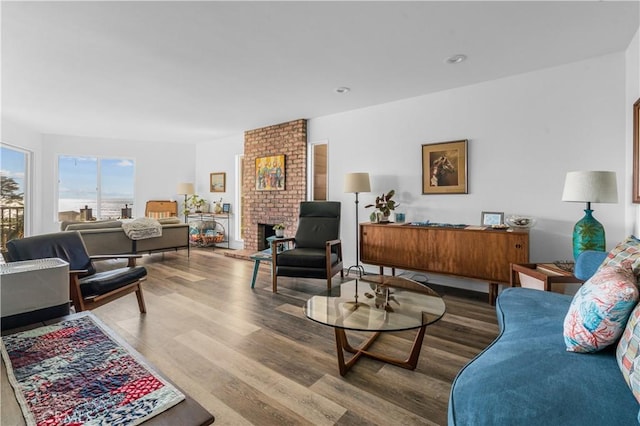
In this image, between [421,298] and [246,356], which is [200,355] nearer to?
[246,356]

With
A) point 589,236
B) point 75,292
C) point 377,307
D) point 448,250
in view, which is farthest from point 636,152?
point 75,292

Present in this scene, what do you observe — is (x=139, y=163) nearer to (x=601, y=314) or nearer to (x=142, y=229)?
(x=142, y=229)

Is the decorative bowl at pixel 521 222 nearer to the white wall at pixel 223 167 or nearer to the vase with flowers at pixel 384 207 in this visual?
the vase with flowers at pixel 384 207

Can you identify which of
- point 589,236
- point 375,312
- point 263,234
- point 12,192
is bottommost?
point 375,312

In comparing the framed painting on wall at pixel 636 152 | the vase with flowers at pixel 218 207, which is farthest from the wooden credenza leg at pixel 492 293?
the vase with flowers at pixel 218 207

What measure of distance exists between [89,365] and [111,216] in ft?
24.2

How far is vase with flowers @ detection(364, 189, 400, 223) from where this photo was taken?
4.00 metres

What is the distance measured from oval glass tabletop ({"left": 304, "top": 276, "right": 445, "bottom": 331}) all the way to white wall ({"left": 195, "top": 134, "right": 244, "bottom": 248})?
466 centimetres

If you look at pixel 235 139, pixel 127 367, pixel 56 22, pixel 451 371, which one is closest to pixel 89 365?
pixel 127 367

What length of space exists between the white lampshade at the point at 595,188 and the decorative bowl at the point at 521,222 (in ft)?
2.20

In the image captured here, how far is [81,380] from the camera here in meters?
0.99

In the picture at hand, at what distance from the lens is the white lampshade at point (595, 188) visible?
2.32 metres

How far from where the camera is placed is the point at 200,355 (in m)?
2.16

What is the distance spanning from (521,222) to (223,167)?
5.84 metres
